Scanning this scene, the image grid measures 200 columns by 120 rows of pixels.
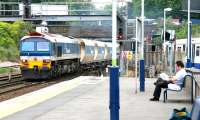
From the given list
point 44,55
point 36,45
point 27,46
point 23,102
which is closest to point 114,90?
point 23,102

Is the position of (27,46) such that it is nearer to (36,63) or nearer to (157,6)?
(36,63)

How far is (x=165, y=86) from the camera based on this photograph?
61.3 ft

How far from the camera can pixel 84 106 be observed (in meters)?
17.7

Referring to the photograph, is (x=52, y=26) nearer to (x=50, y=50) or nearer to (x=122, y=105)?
(x=50, y=50)

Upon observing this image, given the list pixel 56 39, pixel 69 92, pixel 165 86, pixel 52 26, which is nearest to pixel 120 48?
pixel 56 39

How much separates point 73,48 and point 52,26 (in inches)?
661

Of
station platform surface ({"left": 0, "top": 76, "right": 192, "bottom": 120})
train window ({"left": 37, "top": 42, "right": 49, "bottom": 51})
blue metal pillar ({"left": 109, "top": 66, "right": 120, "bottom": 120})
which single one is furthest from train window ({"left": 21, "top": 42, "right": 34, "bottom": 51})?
blue metal pillar ({"left": 109, "top": 66, "right": 120, "bottom": 120})

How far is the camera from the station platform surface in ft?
49.7

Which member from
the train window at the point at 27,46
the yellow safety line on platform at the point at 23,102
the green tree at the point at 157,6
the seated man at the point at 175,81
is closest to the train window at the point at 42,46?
the train window at the point at 27,46

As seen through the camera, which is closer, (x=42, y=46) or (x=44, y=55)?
(x=44, y=55)

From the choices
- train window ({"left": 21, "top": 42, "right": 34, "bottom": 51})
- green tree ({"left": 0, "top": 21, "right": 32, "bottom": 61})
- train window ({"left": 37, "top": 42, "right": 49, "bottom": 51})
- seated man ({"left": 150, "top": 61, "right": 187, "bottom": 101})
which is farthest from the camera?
green tree ({"left": 0, "top": 21, "right": 32, "bottom": 61})

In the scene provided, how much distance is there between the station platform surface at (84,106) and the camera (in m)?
15.1

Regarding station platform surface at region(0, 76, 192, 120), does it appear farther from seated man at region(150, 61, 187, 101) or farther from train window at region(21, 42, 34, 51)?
train window at region(21, 42, 34, 51)

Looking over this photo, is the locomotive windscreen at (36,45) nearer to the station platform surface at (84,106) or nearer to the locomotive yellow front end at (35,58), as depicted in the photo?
the locomotive yellow front end at (35,58)
